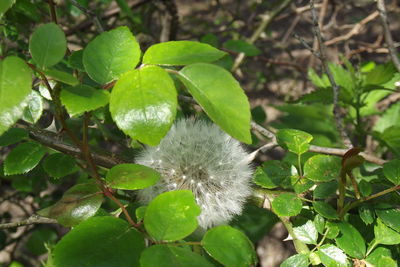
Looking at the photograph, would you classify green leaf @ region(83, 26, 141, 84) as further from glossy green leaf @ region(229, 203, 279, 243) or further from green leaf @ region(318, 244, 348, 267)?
glossy green leaf @ region(229, 203, 279, 243)

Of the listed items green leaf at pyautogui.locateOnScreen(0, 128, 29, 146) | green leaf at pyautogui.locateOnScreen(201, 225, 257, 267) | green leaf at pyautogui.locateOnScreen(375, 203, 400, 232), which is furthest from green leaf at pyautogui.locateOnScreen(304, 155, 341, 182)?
green leaf at pyautogui.locateOnScreen(0, 128, 29, 146)

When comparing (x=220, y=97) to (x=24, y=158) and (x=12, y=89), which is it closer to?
(x=12, y=89)

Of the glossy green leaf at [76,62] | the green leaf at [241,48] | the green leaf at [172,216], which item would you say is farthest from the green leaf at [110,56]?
the green leaf at [241,48]

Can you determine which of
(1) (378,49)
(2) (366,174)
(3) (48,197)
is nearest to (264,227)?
(2) (366,174)

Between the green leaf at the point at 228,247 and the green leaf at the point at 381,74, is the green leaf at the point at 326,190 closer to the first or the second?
the green leaf at the point at 228,247

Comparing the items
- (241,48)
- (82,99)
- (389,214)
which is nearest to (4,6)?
(82,99)

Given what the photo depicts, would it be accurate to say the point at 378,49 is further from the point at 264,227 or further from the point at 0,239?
the point at 0,239
